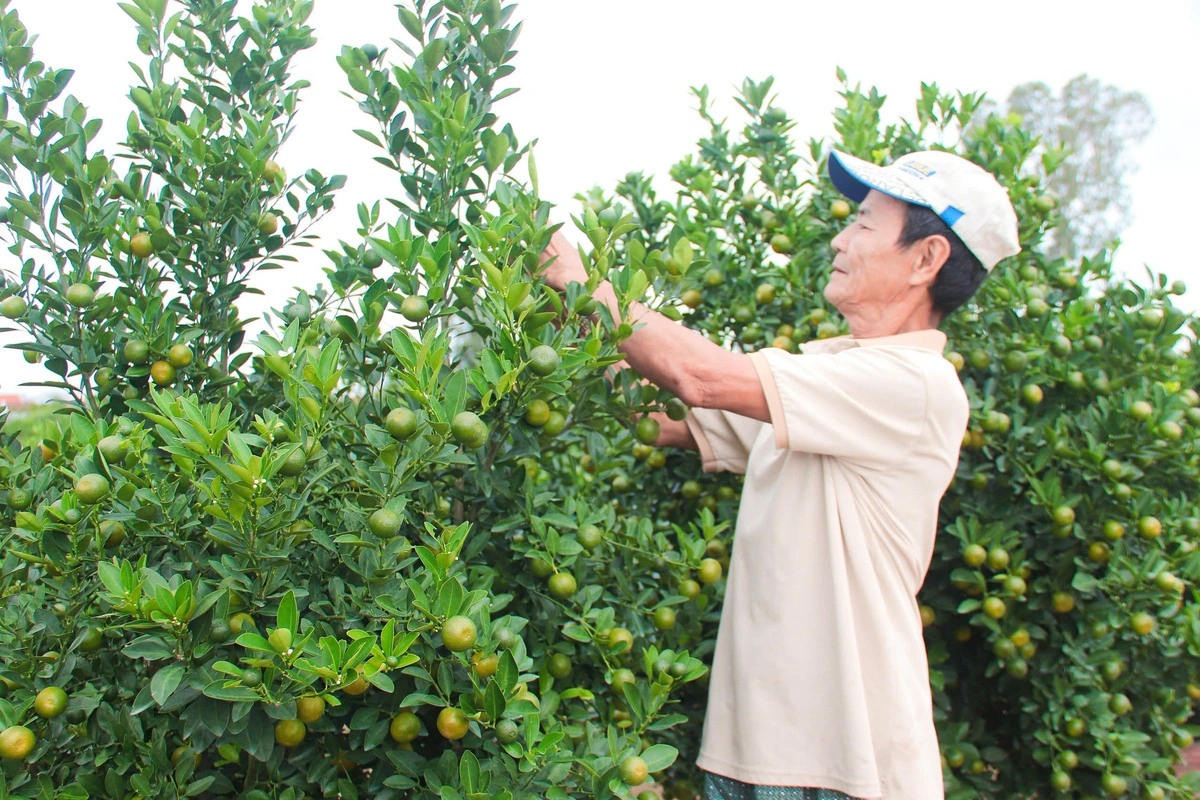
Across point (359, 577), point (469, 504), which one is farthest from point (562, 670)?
point (359, 577)

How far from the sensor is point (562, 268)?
71.6 inches

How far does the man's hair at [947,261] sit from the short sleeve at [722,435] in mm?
541

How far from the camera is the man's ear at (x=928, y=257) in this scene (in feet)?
7.22

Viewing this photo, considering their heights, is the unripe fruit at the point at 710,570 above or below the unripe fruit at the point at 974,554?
above

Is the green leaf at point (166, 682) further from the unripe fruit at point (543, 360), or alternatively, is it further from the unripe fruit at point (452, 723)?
the unripe fruit at point (543, 360)

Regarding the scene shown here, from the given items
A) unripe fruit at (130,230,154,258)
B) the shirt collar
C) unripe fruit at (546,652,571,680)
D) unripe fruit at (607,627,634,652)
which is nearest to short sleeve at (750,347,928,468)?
the shirt collar

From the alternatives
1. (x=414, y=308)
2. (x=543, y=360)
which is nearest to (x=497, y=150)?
(x=414, y=308)

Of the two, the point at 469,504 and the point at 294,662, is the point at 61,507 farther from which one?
the point at 469,504

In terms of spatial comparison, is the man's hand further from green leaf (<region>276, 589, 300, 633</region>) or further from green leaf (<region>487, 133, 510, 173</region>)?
green leaf (<region>276, 589, 300, 633</region>)

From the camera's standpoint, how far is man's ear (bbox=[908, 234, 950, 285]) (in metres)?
2.20

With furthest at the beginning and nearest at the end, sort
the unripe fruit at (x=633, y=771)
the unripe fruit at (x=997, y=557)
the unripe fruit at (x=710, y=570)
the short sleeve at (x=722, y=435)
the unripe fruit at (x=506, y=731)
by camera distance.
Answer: the unripe fruit at (x=997, y=557)
the short sleeve at (x=722, y=435)
the unripe fruit at (x=710, y=570)
the unripe fruit at (x=633, y=771)
the unripe fruit at (x=506, y=731)

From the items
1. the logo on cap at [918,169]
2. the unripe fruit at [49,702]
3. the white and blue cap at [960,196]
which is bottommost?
the unripe fruit at [49,702]

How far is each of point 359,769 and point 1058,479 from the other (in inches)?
84.5

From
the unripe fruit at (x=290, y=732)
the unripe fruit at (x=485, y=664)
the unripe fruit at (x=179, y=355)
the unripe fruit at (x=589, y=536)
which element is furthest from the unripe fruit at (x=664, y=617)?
the unripe fruit at (x=179, y=355)
